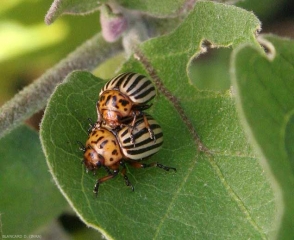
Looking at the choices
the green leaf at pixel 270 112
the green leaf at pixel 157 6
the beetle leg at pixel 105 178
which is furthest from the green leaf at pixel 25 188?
the green leaf at pixel 270 112

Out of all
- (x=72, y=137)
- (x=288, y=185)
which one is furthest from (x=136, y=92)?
(x=288, y=185)

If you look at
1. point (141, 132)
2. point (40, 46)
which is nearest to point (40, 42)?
point (40, 46)

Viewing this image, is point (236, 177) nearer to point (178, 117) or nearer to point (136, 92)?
point (178, 117)

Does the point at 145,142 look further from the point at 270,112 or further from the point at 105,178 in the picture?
the point at 270,112

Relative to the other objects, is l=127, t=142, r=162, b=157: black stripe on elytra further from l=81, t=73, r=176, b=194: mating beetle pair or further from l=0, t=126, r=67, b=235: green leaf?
l=0, t=126, r=67, b=235: green leaf

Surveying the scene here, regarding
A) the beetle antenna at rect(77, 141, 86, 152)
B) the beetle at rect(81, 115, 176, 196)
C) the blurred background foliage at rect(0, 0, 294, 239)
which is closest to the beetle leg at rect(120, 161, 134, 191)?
the beetle at rect(81, 115, 176, 196)

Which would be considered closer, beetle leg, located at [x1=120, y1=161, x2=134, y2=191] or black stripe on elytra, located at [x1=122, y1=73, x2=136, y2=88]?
beetle leg, located at [x1=120, y1=161, x2=134, y2=191]

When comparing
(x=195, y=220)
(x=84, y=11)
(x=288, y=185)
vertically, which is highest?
(x=84, y=11)
